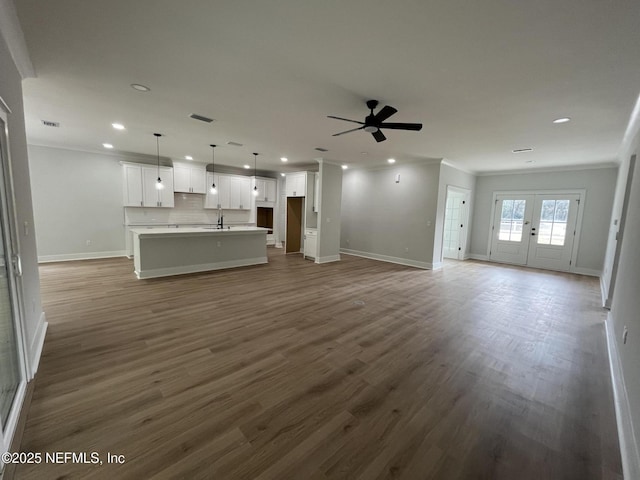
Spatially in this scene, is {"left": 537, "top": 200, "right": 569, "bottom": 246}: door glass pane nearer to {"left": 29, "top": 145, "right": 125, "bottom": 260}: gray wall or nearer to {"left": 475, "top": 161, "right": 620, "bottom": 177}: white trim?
{"left": 475, "top": 161, "right": 620, "bottom": 177}: white trim

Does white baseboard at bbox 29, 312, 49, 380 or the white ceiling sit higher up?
the white ceiling

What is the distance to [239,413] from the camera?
1858mm

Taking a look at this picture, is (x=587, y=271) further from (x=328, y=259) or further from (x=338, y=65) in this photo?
(x=338, y=65)

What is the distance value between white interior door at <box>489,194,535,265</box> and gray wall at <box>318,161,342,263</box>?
485 cm

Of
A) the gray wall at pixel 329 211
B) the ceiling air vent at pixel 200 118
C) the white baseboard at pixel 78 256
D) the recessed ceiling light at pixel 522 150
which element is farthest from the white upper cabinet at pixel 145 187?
the recessed ceiling light at pixel 522 150

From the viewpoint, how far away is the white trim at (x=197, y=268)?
5227 mm

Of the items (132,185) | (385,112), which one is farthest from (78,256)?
(385,112)

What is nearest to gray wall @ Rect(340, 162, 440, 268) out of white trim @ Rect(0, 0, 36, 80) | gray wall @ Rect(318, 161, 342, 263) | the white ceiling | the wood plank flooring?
gray wall @ Rect(318, 161, 342, 263)

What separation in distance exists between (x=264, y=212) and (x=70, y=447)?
9.13 m

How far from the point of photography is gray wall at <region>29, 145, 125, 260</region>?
20.1 ft

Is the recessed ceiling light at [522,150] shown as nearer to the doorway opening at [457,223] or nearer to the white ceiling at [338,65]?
the white ceiling at [338,65]

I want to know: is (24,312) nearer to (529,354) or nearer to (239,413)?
(239,413)

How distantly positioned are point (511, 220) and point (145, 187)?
10451 millimetres

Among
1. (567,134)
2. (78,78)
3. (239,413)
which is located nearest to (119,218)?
(78,78)
